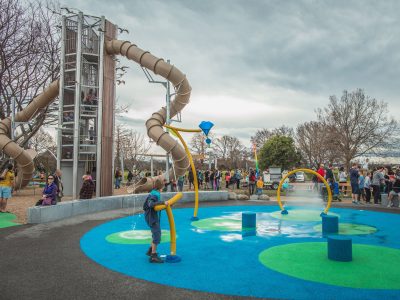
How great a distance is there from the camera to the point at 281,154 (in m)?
49.3

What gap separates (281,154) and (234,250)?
142 ft

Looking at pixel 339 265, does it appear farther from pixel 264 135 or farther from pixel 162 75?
pixel 264 135

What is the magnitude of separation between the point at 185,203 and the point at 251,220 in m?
8.17

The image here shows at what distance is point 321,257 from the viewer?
281 inches

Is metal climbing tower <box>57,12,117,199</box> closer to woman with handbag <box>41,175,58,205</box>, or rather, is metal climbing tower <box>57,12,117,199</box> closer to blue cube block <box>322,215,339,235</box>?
woman with handbag <box>41,175,58,205</box>

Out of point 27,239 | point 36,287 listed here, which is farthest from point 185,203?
point 36,287

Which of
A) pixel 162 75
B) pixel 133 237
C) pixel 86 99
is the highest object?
pixel 162 75

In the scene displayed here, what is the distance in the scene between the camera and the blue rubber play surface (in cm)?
526

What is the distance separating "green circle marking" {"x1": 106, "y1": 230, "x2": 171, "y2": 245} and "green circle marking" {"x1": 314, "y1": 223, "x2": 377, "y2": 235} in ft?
16.5

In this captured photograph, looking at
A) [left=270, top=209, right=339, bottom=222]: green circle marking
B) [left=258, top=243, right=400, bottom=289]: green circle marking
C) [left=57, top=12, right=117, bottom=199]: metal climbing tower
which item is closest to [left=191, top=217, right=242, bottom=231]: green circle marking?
[left=270, top=209, right=339, bottom=222]: green circle marking

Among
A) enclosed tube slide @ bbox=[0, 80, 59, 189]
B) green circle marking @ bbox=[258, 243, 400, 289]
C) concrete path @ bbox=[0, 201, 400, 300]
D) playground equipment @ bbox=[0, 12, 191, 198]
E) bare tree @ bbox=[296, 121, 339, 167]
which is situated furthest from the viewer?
bare tree @ bbox=[296, 121, 339, 167]

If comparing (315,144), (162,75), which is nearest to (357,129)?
(315,144)

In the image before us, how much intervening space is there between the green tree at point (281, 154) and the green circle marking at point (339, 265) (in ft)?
137

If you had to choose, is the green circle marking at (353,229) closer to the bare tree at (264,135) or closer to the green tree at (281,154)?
the green tree at (281,154)
